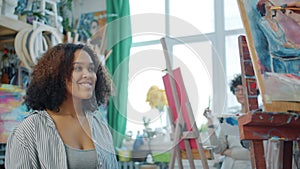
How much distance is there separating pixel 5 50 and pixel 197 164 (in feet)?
5.53

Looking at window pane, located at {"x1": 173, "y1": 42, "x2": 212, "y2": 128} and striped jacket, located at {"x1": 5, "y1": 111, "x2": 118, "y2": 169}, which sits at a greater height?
window pane, located at {"x1": 173, "y1": 42, "x2": 212, "y2": 128}

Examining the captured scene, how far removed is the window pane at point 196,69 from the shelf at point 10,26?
50.8 inches

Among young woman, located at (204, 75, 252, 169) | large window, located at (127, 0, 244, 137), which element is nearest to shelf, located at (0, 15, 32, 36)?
large window, located at (127, 0, 244, 137)

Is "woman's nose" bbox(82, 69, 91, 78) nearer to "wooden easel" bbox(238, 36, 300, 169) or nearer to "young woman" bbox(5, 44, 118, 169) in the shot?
"young woman" bbox(5, 44, 118, 169)

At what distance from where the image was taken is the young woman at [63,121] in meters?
1.23

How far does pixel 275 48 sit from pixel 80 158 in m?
0.81

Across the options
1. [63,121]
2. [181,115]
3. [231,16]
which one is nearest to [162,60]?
[181,115]

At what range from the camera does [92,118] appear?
1378mm

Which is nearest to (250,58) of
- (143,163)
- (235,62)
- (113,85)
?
(113,85)

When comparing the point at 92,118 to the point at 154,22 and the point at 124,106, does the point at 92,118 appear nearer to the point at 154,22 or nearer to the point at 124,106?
the point at 124,106

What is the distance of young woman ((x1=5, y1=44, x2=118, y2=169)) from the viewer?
1.23 meters

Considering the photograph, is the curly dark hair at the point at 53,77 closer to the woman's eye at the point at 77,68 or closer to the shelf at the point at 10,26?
the woman's eye at the point at 77,68

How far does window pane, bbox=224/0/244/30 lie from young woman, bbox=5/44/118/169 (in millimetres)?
1806

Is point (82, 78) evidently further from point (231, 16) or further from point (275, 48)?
point (231, 16)
